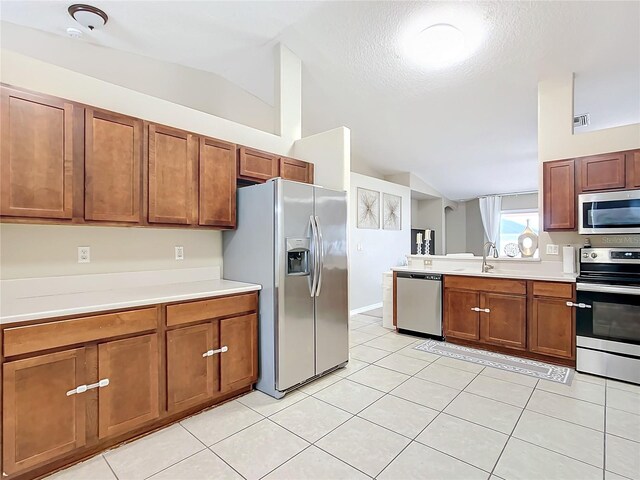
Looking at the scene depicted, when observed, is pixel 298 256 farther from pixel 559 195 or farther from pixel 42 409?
pixel 559 195

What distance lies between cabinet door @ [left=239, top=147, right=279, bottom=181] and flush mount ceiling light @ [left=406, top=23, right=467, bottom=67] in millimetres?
1775

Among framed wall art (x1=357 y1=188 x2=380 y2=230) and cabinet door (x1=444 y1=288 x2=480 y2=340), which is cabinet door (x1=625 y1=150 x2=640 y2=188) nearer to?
cabinet door (x1=444 y1=288 x2=480 y2=340)

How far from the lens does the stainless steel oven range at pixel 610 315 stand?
2766mm

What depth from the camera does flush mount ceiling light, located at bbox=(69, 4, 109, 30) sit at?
8.68ft

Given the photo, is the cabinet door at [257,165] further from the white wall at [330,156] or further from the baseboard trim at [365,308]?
the baseboard trim at [365,308]

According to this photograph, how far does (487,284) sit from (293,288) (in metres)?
2.21

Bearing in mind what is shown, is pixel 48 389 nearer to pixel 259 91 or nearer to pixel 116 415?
pixel 116 415

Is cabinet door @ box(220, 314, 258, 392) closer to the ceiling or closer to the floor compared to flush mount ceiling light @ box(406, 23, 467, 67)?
closer to the floor

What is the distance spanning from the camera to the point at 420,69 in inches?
144

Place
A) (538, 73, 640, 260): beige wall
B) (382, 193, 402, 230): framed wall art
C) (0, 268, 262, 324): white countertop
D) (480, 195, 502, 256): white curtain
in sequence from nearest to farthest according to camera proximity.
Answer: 1. (0, 268, 262, 324): white countertop
2. (538, 73, 640, 260): beige wall
3. (382, 193, 402, 230): framed wall art
4. (480, 195, 502, 256): white curtain

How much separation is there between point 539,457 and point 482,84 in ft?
11.8

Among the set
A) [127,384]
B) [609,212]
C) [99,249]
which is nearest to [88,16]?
[99,249]

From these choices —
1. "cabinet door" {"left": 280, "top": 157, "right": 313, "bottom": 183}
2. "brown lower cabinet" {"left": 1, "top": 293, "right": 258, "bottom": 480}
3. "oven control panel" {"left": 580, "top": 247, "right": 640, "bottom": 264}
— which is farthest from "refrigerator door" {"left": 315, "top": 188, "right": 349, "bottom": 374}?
"oven control panel" {"left": 580, "top": 247, "right": 640, "bottom": 264}

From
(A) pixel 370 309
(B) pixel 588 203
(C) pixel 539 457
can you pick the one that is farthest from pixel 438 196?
(C) pixel 539 457
